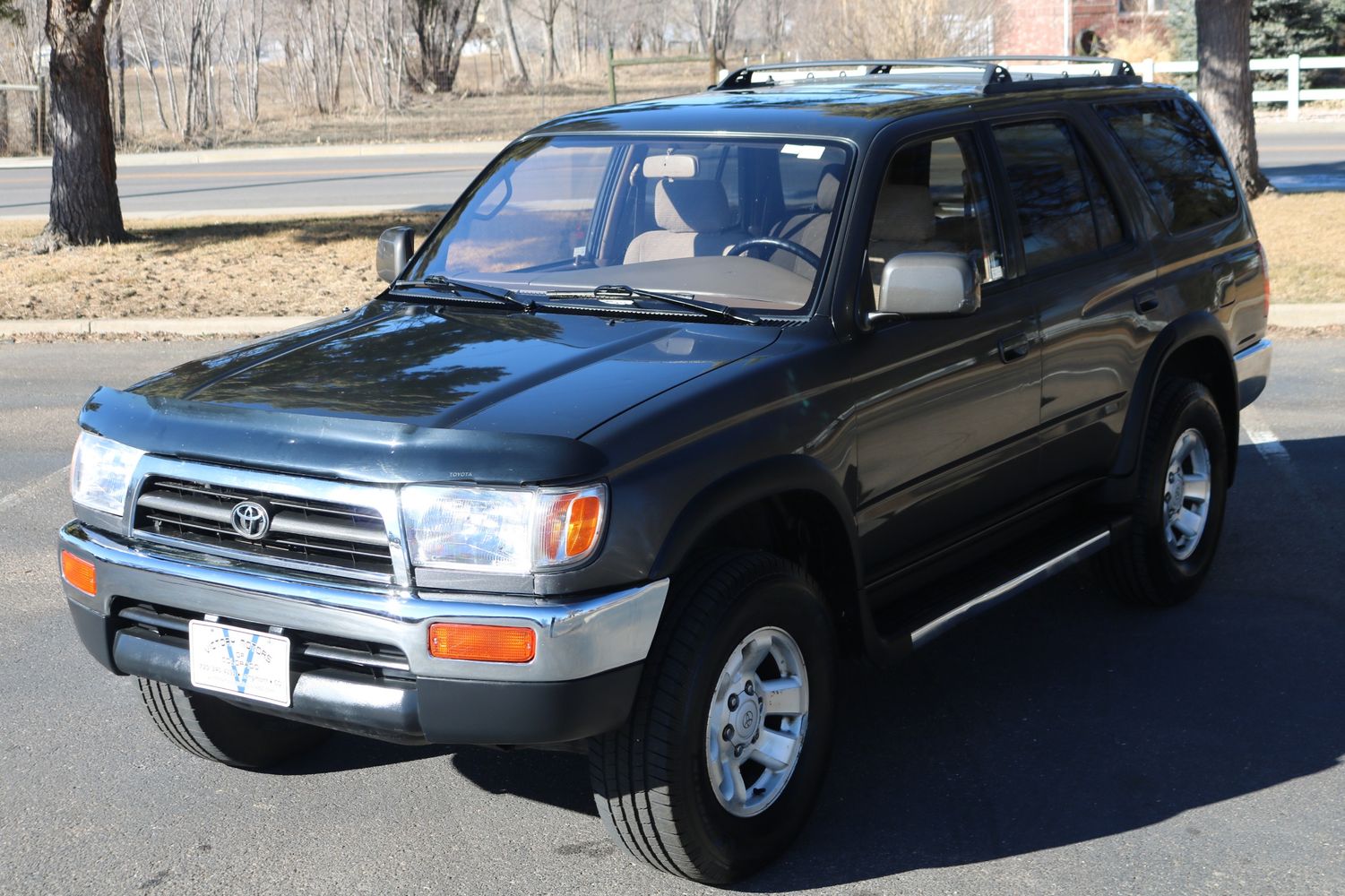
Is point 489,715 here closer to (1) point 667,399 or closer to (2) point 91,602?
(1) point 667,399

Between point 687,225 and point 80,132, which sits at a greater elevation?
point 80,132

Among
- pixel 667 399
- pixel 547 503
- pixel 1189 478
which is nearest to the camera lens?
pixel 547 503

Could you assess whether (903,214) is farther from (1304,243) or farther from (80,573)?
(1304,243)

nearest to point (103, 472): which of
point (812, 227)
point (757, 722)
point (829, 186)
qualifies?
point (757, 722)

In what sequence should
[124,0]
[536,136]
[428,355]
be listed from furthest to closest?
1. [124,0]
2. [536,136]
3. [428,355]

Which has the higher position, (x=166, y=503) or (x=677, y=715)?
(x=166, y=503)

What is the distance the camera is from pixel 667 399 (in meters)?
3.60

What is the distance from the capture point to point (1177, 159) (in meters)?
5.93

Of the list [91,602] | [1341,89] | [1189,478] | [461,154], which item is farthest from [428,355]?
[1341,89]

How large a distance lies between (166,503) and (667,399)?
4.17ft

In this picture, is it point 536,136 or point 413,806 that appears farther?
point 536,136

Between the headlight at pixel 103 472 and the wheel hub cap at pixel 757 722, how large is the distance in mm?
1592

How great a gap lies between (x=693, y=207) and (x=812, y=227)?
0.45 meters

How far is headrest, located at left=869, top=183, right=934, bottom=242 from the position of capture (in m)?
4.53
